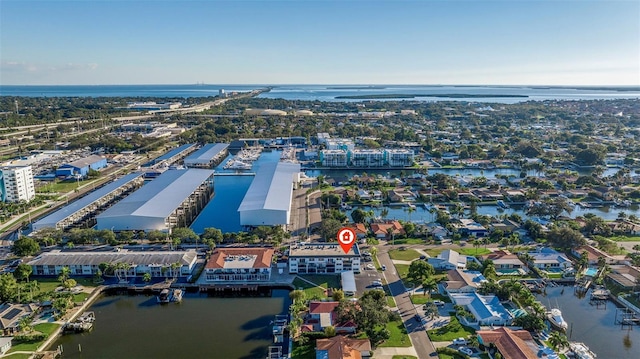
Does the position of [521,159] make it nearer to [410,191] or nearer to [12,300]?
[410,191]

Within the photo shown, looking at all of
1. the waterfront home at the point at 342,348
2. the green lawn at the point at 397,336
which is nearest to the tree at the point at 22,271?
the waterfront home at the point at 342,348

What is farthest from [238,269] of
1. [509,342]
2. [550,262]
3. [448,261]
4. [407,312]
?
[550,262]

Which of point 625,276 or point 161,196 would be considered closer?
point 625,276

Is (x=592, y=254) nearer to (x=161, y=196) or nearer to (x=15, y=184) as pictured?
(x=161, y=196)

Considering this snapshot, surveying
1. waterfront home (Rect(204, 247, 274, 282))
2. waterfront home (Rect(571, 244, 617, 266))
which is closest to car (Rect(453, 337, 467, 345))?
waterfront home (Rect(204, 247, 274, 282))

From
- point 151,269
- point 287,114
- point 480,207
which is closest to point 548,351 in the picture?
point 151,269

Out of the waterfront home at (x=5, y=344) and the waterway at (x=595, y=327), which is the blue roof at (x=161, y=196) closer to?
the waterfront home at (x=5, y=344)
